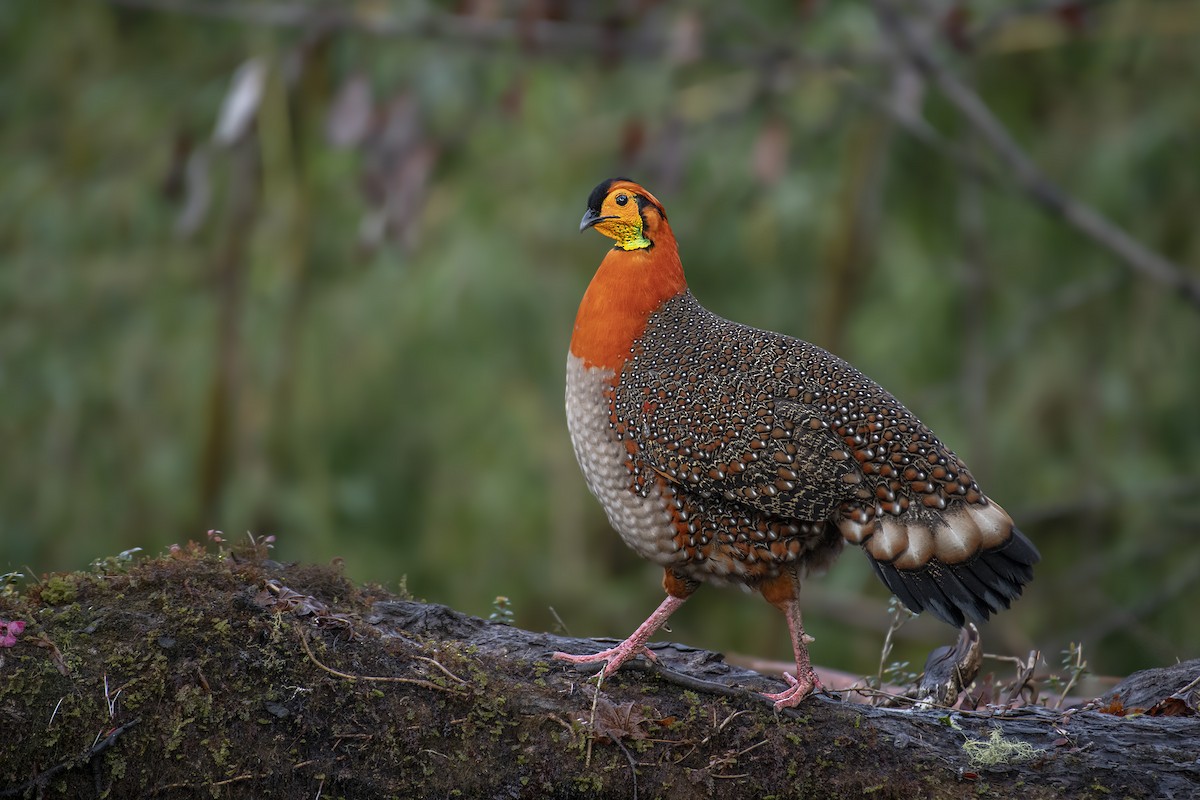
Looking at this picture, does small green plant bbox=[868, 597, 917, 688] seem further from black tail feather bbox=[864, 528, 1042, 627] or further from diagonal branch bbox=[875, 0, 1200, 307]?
diagonal branch bbox=[875, 0, 1200, 307]

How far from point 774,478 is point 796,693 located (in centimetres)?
57

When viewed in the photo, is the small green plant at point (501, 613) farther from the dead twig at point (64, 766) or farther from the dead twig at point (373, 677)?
the dead twig at point (64, 766)

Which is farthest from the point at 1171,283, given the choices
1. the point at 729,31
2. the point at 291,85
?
the point at 291,85

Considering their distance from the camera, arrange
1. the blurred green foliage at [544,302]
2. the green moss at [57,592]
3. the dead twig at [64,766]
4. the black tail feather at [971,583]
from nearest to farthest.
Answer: the dead twig at [64,766] < the green moss at [57,592] < the black tail feather at [971,583] < the blurred green foliage at [544,302]

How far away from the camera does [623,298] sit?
3820mm

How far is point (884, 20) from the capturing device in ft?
23.6

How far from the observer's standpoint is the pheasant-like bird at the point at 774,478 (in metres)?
3.38

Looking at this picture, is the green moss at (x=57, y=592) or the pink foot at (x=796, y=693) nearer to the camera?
the green moss at (x=57, y=592)

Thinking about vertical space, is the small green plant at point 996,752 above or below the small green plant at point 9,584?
below

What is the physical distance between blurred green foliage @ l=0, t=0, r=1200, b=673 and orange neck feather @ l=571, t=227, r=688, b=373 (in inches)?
150

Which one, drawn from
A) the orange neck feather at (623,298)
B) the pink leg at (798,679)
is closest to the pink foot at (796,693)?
the pink leg at (798,679)

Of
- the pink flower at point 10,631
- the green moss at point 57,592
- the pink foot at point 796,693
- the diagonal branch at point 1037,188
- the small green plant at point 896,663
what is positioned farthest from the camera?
the diagonal branch at point 1037,188

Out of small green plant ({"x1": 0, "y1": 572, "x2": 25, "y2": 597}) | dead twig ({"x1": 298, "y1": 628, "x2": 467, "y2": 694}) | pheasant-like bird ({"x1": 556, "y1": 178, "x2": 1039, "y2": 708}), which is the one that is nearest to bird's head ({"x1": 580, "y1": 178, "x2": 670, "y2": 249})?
pheasant-like bird ({"x1": 556, "y1": 178, "x2": 1039, "y2": 708})

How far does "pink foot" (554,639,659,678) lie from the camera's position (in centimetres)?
307
